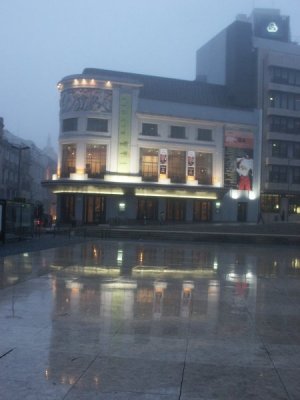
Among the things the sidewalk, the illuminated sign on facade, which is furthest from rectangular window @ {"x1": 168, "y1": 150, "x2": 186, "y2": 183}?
the sidewalk

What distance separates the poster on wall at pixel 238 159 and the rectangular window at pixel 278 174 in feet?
18.7

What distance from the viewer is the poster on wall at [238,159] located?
209 feet

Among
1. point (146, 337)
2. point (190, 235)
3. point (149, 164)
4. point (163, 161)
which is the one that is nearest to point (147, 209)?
point (149, 164)

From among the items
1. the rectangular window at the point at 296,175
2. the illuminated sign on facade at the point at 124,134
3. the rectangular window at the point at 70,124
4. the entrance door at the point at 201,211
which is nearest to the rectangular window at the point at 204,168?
the entrance door at the point at 201,211

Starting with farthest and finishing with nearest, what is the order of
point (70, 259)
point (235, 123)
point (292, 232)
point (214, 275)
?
point (235, 123), point (292, 232), point (70, 259), point (214, 275)

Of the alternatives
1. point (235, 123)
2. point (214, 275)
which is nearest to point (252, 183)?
point (235, 123)

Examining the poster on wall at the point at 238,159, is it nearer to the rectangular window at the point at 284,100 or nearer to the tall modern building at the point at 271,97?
Answer: the tall modern building at the point at 271,97

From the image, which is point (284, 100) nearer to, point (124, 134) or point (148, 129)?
point (148, 129)

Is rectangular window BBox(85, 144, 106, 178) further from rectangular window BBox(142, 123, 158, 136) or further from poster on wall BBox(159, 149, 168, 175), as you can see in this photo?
poster on wall BBox(159, 149, 168, 175)

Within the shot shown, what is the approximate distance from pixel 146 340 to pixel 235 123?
195ft

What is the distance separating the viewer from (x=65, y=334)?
25.0ft

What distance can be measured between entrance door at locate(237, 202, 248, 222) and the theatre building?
0.12 metres

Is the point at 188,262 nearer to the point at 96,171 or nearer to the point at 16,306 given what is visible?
the point at 16,306

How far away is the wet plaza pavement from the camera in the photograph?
17.8 ft
